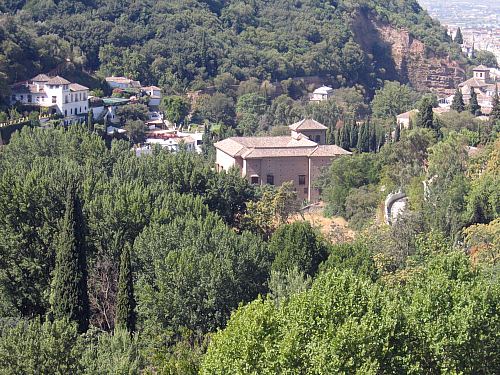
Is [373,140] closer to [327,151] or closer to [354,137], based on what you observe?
[354,137]

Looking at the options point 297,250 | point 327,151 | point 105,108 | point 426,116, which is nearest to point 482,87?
point 426,116

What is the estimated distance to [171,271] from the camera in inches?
918

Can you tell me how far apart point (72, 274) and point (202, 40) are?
188 feet

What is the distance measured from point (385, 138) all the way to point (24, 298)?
34147 millimetres

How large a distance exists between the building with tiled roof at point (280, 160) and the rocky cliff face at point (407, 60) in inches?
1943

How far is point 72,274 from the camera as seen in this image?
885 inches

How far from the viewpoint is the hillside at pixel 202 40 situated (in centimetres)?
6756

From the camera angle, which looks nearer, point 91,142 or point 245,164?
point 91,142

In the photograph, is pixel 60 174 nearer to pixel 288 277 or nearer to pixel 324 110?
pixel 288 277

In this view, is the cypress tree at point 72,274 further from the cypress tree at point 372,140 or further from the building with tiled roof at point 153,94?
the building with tiled roof at point 153,94

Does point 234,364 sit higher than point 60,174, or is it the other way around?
point 60,174

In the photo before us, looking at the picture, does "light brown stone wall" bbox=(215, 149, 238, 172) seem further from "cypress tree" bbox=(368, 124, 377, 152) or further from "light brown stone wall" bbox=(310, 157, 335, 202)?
"cypress tree" bbox=(368, 124, 377, 152)

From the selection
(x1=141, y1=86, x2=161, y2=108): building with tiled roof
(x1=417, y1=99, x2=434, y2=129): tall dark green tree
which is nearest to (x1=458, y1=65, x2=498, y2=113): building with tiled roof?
(x1=417, y1=99, x2=434, y2=129): tall dark green tree

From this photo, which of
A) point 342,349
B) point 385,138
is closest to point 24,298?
point 342,349
